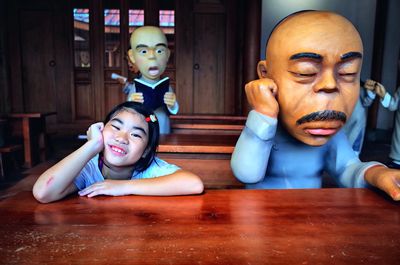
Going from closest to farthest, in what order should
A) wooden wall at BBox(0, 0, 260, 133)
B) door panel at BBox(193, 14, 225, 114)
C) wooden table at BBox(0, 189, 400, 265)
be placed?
wooden table at BBox(0, 189, 400, 265) < wooden wall at BBox(0, 0, 260, 133) < door panel at BBox(193, 14, 225, 114)

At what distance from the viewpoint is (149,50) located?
8.15 feet

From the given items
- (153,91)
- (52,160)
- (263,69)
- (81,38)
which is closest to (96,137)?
(263,69)

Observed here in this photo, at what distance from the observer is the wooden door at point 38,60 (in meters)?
6.10

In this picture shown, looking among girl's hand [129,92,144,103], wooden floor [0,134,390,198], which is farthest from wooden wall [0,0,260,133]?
girl's hand [129,92,144,103]

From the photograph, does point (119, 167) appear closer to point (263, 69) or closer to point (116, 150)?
point (116, 150)

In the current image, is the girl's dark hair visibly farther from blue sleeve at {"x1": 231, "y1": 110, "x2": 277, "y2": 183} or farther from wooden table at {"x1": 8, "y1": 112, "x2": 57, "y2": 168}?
wooden table at {"x1": 8, "y1": 112, "x2": 57, "y2": 168}

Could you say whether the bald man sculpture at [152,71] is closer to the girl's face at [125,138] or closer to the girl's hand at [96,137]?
the girl's face at [125,138]

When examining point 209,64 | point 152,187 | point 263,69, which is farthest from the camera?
point 209,64

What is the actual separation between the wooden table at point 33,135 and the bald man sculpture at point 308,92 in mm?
3866

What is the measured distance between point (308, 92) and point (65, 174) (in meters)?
0.80

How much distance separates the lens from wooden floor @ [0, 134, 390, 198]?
339 cm

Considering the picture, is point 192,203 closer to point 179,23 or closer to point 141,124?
point 141,124

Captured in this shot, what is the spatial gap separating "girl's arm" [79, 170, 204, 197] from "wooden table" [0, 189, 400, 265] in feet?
0.09

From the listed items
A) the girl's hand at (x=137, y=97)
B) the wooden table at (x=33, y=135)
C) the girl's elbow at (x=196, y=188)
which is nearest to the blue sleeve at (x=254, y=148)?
the girl's elbow at (x=196, y=188)
